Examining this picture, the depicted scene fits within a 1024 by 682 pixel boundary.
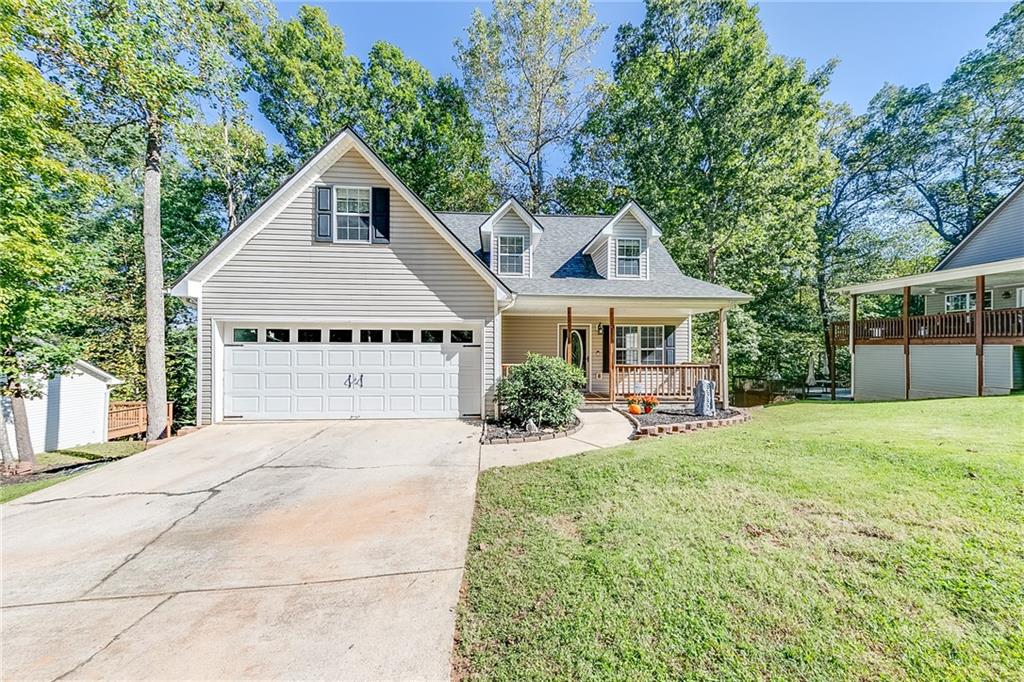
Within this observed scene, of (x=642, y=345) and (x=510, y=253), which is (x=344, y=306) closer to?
(x=510, y=253)

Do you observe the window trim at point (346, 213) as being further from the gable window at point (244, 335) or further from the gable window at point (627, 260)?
the gable window at point (627, 260)

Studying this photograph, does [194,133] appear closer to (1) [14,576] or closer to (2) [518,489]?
(1) [14,576]

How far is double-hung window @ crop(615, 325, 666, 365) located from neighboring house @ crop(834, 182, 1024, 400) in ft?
29.4

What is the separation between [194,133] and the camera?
11398mm

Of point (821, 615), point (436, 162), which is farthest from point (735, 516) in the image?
point (436, 162)

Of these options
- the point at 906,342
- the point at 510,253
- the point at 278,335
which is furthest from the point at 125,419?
the point at 906,342

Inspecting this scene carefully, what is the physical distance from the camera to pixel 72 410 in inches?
571

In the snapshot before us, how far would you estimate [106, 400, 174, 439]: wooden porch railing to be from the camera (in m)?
15.5

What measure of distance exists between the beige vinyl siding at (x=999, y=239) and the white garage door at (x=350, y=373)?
21701mm

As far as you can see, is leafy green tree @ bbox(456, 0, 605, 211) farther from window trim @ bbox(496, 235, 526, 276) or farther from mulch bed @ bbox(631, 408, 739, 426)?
mulch bed @ bbox(631, 408, 739, 426)

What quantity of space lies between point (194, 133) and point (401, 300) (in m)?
8.56

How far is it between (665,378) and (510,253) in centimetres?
616

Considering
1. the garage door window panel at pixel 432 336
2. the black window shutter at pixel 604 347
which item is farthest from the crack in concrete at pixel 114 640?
the black window shutter at pixel 604 347

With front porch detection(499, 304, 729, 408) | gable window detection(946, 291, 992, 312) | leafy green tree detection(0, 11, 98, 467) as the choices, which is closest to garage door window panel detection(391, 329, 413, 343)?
front porch detection(499, 304, 729, 408)
